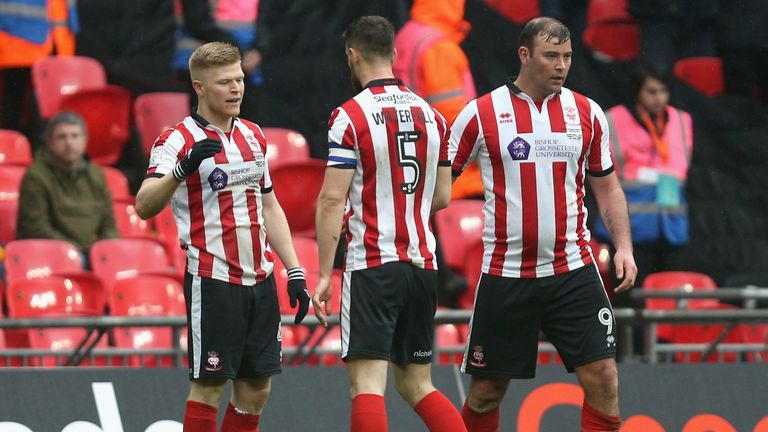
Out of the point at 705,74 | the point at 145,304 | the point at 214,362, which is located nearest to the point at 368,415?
the point at 214,362

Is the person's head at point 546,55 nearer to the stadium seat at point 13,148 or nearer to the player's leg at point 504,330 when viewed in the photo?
the player's leg at point 504,330

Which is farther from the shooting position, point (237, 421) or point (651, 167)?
point (651, 167)

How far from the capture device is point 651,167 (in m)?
9.92

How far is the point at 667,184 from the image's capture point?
32.9ft

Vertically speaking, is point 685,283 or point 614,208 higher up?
point 614,208

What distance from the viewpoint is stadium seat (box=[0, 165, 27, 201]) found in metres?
9.67

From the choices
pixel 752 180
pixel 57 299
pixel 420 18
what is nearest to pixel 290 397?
pixel 57 299

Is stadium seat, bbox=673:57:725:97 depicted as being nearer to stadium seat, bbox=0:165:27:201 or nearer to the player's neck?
stadium seat, bbox=0:165:27:201

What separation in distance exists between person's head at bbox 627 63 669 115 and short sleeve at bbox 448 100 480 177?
3.84m

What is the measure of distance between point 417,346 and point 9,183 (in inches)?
178

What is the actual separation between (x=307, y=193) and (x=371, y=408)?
12.6 ft

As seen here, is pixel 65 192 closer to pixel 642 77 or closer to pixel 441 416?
pixel 642 77

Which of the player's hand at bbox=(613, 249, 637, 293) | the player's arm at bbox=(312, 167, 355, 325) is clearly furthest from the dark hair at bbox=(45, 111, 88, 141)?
the player's hand at bbox=(613, 249, 637, 293)

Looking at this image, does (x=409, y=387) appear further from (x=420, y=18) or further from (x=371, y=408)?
(x=420, y=18)
